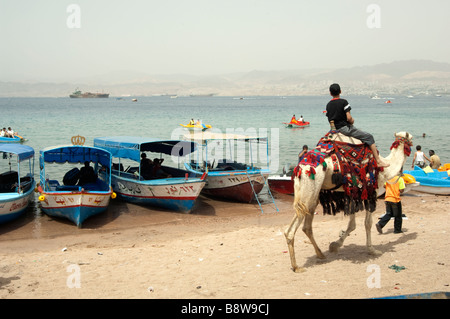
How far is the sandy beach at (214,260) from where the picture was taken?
700cm

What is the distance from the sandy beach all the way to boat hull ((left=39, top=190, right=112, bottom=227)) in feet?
1.17

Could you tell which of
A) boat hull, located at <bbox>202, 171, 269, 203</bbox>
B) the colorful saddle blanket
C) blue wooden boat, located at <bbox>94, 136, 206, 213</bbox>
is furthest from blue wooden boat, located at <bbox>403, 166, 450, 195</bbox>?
the colorful saddle blanket

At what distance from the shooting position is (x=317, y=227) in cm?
1149

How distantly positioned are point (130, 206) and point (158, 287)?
30.3 ft

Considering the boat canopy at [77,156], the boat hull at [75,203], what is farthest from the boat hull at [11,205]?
the boat canopy at [77,156]

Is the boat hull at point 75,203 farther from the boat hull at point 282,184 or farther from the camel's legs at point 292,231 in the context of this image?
the camel's legs at point 292,231

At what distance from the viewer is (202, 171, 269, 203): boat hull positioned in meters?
16.2

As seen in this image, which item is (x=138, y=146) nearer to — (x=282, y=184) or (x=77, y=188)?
(x=77, y=188)

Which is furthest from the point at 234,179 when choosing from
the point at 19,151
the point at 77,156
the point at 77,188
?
the point at 19,151

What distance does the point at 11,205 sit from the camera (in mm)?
13508

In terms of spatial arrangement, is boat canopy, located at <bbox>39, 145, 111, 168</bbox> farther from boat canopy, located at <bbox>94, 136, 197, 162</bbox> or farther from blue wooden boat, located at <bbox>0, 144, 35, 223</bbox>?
blue wooden boat, located at <bbox>0, 144, 35, 223</bbox>

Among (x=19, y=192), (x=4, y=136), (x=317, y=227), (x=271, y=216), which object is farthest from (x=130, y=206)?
(x=4, y=136)

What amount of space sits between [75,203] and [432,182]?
41.4 ft
